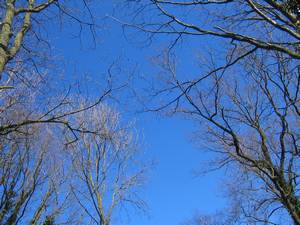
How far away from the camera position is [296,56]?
15.3ft

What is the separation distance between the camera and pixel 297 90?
9.61 m

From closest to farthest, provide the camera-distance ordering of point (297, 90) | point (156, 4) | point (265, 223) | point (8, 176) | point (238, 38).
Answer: point (238, 38), point (156, 4), point (297, 90), point (265, 223), point (8, 176)

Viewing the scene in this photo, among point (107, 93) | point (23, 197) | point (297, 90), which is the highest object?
point (297, 90)

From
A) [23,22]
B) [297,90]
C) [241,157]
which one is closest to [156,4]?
[23,22]

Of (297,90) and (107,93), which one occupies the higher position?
(297,90)

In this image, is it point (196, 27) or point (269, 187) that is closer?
point (196, 27)

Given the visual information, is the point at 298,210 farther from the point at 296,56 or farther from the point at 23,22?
the point at 23,22

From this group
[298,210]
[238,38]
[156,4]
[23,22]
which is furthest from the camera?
[298,210]

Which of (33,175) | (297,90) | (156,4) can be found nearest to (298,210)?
(297,90)

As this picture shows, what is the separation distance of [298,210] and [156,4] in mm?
7764

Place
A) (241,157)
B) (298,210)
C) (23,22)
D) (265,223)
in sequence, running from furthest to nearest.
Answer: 1. (265,223)
2. (241,157)
3. (298,210)
4. (23,22)

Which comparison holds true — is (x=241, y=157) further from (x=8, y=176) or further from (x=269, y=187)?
(x=8, y=176)

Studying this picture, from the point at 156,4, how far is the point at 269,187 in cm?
849

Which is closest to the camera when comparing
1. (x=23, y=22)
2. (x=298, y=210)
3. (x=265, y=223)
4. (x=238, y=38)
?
(x=238, y=38)
